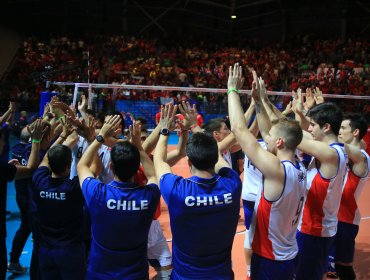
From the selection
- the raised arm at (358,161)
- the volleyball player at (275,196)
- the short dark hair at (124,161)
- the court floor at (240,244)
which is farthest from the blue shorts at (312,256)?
the short dark hair at (124,161)

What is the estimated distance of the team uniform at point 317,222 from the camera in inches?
150

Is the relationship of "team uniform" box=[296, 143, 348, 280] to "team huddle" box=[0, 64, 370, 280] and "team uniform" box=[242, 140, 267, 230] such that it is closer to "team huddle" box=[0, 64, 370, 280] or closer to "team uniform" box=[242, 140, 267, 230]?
"team huddle" box=[0, 64, 370, 280]

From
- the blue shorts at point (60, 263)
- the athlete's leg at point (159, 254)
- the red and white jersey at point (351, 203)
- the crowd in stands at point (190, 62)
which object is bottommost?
the athlete's leg at point (159, 254)

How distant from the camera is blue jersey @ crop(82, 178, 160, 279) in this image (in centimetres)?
293

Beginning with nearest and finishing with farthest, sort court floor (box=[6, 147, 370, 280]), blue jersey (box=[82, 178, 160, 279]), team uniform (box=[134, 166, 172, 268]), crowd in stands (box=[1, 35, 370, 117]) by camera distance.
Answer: blue jersey (box=[82, 178, 160, 279]), team uniform (box=[134, 166, 172, 268]), court floor (box=[6, 147, 370, 280]), crowd in stands (box=[1, 35, 370, 117])

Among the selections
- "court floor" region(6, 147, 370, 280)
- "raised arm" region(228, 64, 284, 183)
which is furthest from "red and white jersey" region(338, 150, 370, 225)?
"raised arm" region(228, 64, 284, 183)

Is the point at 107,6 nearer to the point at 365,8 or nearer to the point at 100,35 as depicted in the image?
the point at 100,35

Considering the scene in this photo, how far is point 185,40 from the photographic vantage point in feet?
98.7

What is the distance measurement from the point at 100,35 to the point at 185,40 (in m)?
6.51

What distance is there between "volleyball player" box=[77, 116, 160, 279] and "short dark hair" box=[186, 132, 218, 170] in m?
0.43

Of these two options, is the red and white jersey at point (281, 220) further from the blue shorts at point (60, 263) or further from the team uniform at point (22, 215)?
the team uniform at point (22, 215)

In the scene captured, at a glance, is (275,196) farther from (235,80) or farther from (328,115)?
(328,115)

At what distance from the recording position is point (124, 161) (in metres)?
2.97

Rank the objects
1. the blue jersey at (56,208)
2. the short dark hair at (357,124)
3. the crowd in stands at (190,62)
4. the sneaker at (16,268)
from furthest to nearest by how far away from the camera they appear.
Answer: the crowd in stands at (190,62), the sneaker at (16,268), the short dark hair at (357,124), the blue jersey at (56,208)
